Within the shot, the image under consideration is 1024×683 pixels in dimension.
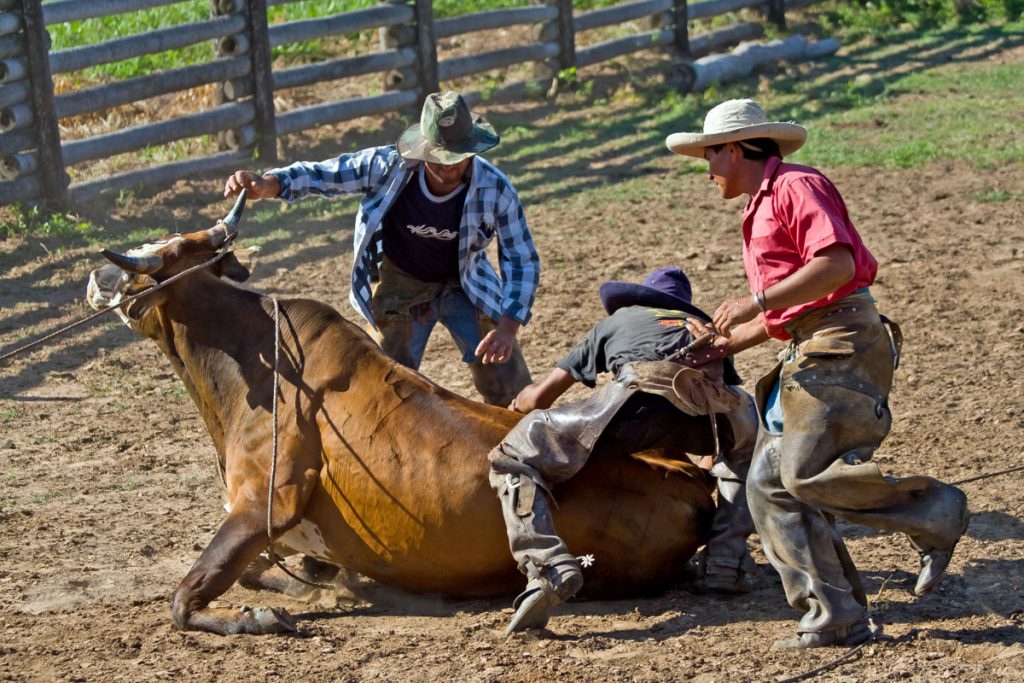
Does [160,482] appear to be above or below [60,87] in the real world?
below

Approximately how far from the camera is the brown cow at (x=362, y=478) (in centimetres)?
523

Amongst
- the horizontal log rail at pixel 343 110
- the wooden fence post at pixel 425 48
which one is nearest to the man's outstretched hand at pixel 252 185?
the horizontal log rail at pixel 343 110

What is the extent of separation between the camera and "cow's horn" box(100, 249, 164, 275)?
218 inches

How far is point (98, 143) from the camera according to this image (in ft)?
39.4

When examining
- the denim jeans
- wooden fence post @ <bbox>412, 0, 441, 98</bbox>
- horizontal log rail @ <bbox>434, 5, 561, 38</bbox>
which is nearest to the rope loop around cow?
the denim jeans

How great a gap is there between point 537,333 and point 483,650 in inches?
162

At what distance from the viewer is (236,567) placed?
526 cm

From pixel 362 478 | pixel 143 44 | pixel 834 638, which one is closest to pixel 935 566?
pixel 834 638

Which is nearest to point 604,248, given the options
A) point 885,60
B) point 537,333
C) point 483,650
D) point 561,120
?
point 537,333

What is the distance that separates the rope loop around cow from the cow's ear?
27cm

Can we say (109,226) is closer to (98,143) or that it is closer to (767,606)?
(98,143)

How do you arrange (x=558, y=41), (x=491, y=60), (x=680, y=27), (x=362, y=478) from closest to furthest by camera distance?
(x=362, y=478) < (x=491, y=60) < (x=558, y=41) < (x=680, y=27)

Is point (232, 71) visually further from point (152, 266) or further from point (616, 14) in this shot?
point (152, 266)

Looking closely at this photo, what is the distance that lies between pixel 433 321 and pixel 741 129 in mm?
2212
